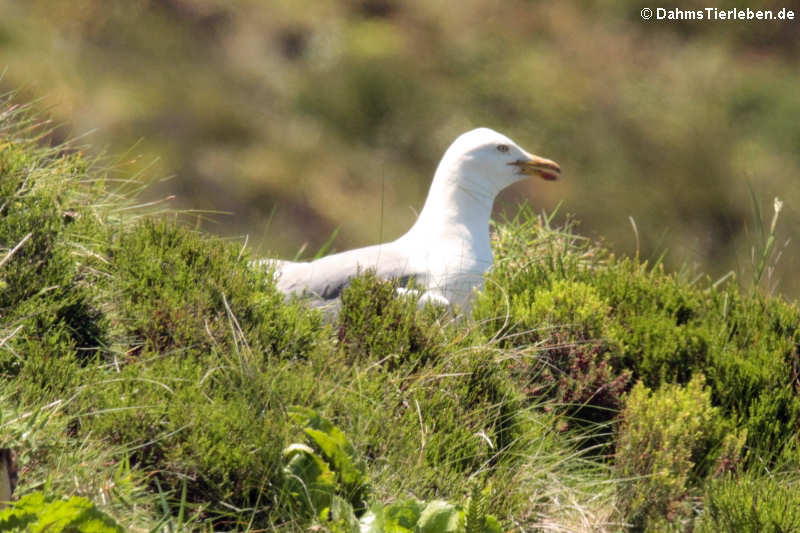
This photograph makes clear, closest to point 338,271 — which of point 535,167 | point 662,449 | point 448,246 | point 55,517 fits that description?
point 448,246

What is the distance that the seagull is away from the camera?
4.63m

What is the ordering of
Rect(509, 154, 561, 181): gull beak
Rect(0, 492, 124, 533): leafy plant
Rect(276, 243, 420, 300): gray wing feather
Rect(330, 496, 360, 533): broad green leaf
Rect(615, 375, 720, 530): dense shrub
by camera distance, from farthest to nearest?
Rect(509, 154, 561, 181): gull beak < Rect(276, 243, 420, 300): gray wing feather < Rect(615, 375, 720, 530): dense shrub < Rect(330, 496, 360, 533): broad green leaf < Rect(0, 492, 124, 533): leafy plant

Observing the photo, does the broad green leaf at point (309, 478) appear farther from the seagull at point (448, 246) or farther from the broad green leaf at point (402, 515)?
the seagull at point (448, 246)

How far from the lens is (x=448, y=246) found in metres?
4.89

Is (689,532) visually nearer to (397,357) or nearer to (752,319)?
(397,357)

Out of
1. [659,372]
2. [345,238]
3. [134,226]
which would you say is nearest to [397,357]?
[659,372]

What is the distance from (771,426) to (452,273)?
4.49 ft

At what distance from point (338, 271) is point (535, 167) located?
1.14 m

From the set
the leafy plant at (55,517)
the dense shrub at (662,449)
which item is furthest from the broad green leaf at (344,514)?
the dense shrub at (662,449)

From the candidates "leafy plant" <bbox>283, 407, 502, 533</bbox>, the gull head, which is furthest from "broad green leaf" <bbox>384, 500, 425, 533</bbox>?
the gull head

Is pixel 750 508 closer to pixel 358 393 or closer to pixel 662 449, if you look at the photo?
pixel 662 449

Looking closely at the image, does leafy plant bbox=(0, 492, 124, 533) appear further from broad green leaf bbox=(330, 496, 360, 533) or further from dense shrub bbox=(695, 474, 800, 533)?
dense shrub bbox=(695, 474, 800, 533)

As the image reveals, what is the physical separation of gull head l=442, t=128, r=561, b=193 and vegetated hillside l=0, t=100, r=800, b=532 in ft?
1.53

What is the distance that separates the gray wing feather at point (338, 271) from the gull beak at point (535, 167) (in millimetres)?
755
